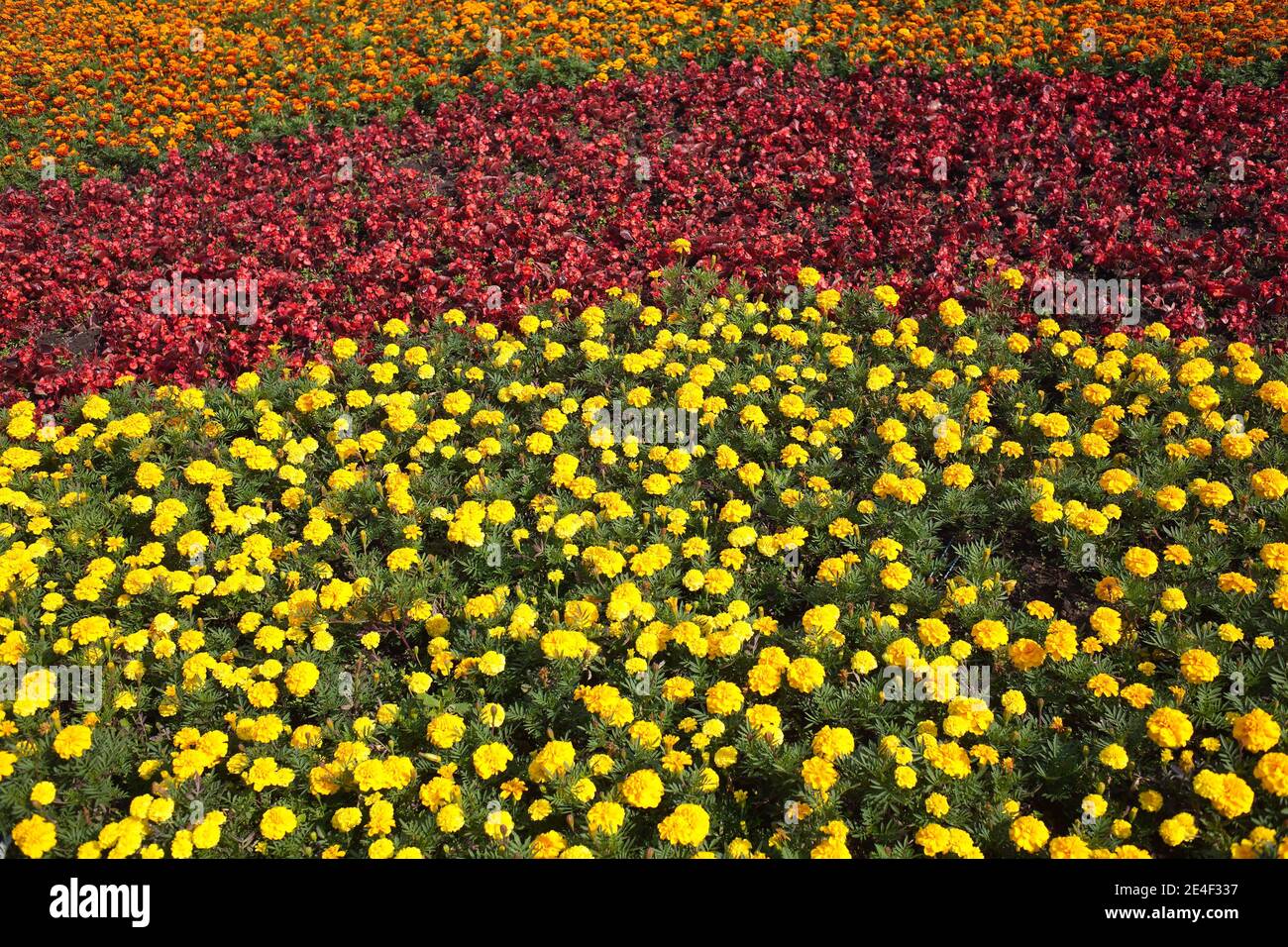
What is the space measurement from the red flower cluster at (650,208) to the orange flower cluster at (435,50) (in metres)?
0.56

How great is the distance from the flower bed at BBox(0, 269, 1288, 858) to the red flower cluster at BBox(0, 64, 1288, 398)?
762 millimetres

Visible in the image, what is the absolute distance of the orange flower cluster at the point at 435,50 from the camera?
421 inches

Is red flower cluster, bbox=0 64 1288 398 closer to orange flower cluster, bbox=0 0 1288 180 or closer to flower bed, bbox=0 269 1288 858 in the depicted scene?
orange flower cluster, bbox=0 0 1288 180

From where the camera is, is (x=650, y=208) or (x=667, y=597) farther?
(x=650, y=208)

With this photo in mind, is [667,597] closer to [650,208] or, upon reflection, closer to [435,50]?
[650,208]

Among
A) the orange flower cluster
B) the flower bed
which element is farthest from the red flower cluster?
the flower bed

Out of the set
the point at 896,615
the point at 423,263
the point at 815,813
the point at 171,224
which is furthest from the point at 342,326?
the point at 815,813

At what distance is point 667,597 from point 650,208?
5.11 metres

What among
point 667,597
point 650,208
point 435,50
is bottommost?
point 667,597

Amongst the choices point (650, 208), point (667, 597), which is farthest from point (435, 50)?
point (667, 597)

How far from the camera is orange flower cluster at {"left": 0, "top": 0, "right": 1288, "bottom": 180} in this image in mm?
10688

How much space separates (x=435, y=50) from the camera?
1181 cm

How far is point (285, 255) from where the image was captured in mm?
8562

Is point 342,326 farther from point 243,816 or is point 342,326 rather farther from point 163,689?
point 243,816
